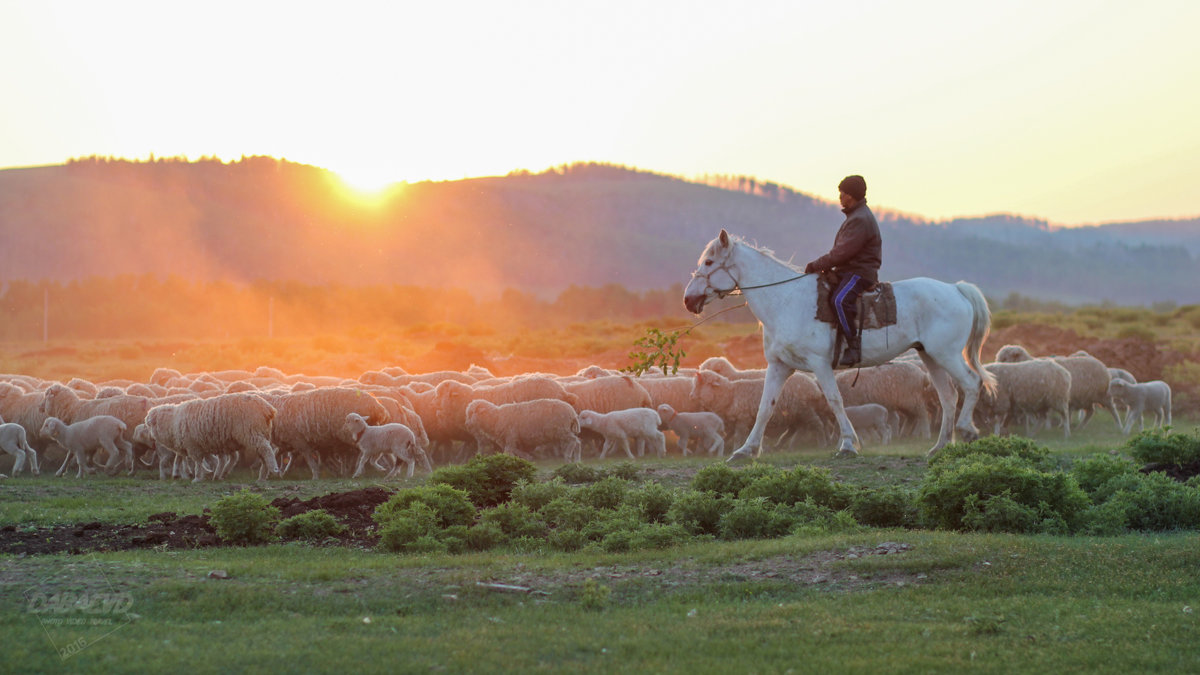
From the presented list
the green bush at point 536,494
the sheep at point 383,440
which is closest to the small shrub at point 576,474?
the green bush at point 536,494

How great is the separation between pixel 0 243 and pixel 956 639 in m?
121

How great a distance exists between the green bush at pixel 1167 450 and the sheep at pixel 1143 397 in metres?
11.4

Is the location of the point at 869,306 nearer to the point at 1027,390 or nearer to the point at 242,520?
the point at 242,520

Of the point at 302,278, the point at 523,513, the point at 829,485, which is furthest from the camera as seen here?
the point at 302,278

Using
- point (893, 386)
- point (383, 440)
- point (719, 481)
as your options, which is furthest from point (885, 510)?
point (893, 386)

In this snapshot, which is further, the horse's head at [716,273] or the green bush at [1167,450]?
the horse's head at [716,273]

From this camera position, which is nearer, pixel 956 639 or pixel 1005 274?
pixel 956 639

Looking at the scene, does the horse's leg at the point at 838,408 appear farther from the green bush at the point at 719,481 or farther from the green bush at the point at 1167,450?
the green bush at the point at 719,481

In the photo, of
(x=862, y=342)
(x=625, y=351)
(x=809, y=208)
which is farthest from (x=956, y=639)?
(x=809, y=208)

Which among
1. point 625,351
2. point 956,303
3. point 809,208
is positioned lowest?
point 625,351

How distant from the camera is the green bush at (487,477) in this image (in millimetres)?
10688

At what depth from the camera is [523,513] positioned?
9359mm

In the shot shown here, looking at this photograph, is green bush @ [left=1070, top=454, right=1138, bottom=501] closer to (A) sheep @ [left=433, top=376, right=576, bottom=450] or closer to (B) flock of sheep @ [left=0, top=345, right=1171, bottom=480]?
(B) flock of sheep @ [left=0, top=345, right=1171, bottom=480]

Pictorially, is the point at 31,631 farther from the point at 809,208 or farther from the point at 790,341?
the point at 809,208
